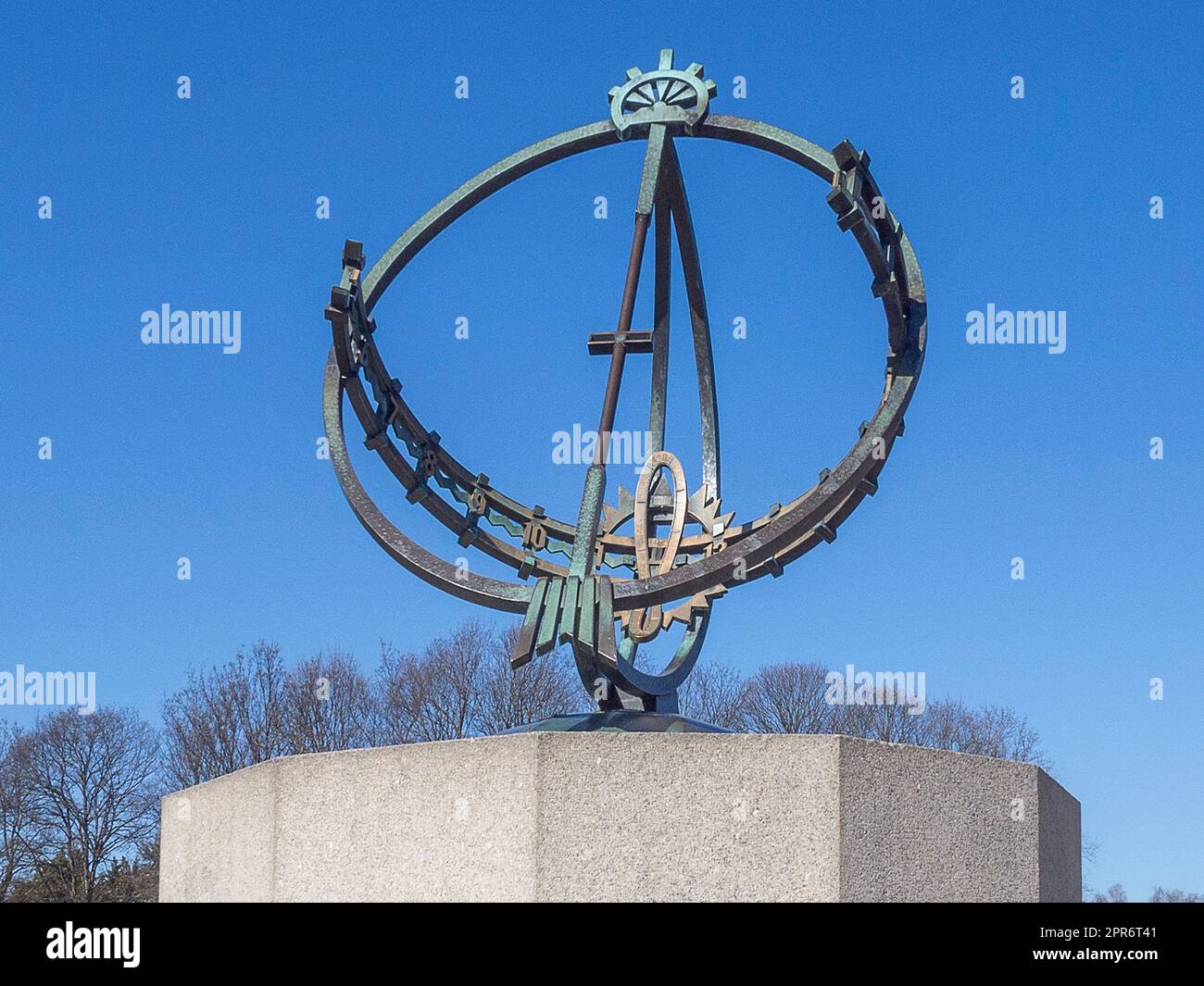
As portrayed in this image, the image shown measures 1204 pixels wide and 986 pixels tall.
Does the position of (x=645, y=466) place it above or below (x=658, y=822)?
above

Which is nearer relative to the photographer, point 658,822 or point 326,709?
point 658,822

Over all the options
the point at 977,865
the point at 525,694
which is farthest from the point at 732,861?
the point at 525,694

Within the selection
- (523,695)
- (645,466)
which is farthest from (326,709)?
(645,466)

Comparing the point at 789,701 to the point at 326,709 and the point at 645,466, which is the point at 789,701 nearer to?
the point at 326,709

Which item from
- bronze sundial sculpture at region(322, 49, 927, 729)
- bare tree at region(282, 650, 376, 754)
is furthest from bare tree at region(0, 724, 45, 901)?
bronze sundial sculpture at region(322, 49, 927, 729)

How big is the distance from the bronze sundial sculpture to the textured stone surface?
4.71 feet

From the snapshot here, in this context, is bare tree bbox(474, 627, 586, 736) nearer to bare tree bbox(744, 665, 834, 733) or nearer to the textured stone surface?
bare tree bbox(744, 665, 834, 733)

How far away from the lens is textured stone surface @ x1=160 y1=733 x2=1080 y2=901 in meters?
8.88

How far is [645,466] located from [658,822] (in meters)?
4.31

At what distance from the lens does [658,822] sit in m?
8.95

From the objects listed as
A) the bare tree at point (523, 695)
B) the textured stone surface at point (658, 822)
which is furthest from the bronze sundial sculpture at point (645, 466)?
the bare tree at point (523, 695)

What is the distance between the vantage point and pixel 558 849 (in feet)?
29.0
